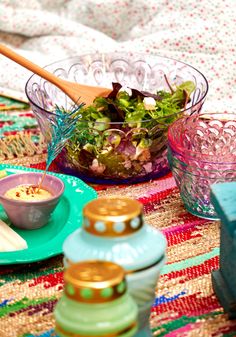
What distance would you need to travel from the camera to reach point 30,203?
3.46 feet

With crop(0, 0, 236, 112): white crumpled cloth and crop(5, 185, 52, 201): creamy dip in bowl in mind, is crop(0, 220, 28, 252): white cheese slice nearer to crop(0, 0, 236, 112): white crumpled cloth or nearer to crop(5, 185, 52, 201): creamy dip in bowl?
crop(5, 185, 52, 201): creamy dip in bowl

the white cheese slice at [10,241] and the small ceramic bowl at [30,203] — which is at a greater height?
the small ceramic bowl at [30,203]

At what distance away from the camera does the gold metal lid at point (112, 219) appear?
0.68 meters

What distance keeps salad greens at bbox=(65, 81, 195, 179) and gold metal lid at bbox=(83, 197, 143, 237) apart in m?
0.54

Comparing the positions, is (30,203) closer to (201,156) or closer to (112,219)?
(201,156)

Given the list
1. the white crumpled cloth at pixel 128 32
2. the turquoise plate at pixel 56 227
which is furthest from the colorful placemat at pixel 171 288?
the white crumpled cloth at pixel 128 32

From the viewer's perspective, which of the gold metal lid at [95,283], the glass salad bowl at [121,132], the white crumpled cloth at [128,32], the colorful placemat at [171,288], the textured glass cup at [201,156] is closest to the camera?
the gold metal lid at [95,283]

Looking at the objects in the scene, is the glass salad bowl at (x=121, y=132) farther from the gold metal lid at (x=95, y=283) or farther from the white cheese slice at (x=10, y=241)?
the gold metal lid at (x=95, y=283)

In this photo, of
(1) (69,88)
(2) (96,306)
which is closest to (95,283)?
(2) (96,306)

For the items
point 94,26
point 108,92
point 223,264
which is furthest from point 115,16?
point 223,264

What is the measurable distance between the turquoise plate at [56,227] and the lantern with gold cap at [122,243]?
0.99ft

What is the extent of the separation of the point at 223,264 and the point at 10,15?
115 cm

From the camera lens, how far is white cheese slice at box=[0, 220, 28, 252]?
103cm

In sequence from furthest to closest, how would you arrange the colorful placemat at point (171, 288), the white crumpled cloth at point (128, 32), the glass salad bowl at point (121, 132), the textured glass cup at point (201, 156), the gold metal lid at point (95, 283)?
the white crumpled cloth at point (128, 32) < the glass salad bowl at point (121, 132) < the textured glass cup at point (201, 156) < the colorful placemat at point (171, 288) < the gold metal lid at point (95, 283)
